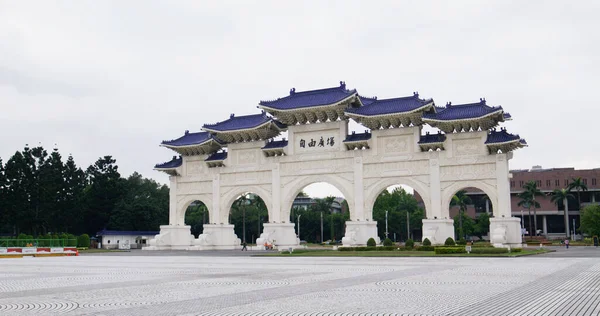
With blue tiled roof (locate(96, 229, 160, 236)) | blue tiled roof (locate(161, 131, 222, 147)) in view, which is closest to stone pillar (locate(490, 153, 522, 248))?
blue tiled roof (locate(161, 131, 222, 147))

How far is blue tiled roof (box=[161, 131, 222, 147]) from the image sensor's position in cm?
5236

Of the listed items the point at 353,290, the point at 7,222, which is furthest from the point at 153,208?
the point at 353,290

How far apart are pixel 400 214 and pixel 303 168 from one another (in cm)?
3850

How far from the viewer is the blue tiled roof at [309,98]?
46.1 meters

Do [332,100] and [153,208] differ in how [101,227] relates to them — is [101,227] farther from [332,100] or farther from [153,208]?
[332,100]

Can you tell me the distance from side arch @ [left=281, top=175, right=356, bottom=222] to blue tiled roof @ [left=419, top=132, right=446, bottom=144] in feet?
20.5

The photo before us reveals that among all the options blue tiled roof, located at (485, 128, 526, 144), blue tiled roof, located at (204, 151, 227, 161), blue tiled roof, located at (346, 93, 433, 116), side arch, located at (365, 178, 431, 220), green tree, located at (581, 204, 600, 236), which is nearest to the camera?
blue tiled roof, located at (485, 128, 526, 144)

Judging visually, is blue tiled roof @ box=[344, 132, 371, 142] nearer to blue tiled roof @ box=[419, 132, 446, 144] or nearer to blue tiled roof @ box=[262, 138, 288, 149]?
blue tiled roof @ box=[419, 132, 446, 144]

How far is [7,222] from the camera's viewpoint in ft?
209

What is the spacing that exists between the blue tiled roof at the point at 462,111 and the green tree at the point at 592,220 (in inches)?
1101

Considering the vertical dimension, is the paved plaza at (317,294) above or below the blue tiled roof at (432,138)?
below

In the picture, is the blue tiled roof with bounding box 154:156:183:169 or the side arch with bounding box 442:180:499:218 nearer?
the side arch with bounding box 442:180:499:218

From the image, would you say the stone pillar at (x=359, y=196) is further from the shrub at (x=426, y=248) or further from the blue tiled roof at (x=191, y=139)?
the blue tiled roof at (x=191, y=139)

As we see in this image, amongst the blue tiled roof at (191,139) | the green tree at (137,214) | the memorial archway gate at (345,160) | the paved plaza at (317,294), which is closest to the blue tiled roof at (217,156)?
the memorial archway gate at (345,160)
